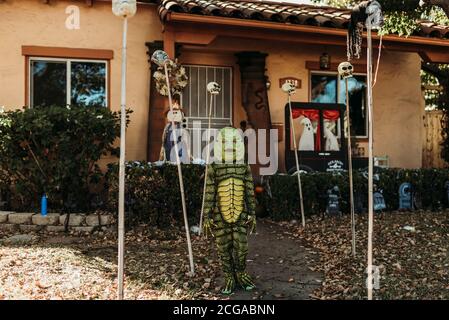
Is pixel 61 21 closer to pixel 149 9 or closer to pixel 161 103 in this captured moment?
pixel 149 9

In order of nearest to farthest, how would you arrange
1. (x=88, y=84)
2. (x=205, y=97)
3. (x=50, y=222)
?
(x=50, y=222)
(x=88, y=84)
(x=205, y=97)

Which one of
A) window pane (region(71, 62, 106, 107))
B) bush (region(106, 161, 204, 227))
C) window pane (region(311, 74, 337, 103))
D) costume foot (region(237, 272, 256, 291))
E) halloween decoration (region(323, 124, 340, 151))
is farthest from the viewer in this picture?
window pane (region(311, 74, 337, 103))

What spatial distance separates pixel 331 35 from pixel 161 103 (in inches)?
140

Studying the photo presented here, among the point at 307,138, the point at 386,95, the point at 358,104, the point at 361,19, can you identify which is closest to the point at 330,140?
the point at 307,138

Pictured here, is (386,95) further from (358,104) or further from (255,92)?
(255,92)

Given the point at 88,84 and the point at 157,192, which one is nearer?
the point at 157,192

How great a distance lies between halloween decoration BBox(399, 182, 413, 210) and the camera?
27.3 feet

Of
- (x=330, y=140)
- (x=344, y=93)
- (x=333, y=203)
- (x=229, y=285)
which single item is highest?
(x=344, y=93)

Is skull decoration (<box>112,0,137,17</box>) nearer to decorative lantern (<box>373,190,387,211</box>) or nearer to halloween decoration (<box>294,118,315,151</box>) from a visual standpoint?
decorative lantern (<box>373,190,387,211</box>)

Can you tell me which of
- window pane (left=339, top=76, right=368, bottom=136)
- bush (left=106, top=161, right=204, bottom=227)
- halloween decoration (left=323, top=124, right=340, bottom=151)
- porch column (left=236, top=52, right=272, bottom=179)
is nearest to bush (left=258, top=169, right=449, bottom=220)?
bush (left=106, top=161, right=204, bottom=227)

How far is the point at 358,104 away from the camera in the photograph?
11.0m

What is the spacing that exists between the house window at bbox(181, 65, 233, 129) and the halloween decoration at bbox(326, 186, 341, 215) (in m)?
2.99

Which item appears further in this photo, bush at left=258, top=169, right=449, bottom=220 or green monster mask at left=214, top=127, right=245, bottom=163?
bush at left=258, top=169, right=449, bottom=220

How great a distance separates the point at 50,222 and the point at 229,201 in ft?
13.0
